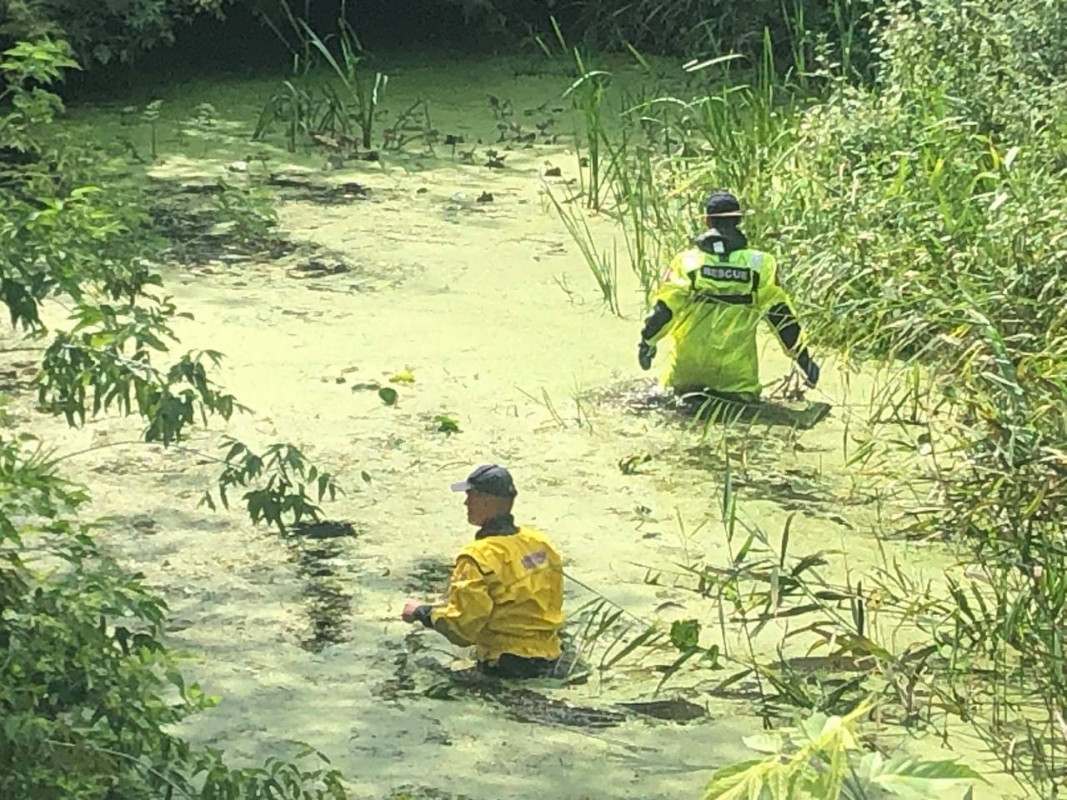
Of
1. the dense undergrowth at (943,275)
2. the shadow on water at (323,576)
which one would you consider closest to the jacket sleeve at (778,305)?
the dense undergrowth at (943,275)

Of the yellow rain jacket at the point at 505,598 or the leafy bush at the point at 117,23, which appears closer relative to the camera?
the yellow rain jacket at the point at 505,598

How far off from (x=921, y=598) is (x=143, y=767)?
2.12m

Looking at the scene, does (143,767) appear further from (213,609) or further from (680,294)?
(680,294)

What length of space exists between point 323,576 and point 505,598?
790 millimetres

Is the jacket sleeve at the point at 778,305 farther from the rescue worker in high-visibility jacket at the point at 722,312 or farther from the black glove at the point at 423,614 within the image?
the black glove at the point at 423,614

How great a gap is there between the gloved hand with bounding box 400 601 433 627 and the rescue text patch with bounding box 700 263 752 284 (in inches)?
73.5

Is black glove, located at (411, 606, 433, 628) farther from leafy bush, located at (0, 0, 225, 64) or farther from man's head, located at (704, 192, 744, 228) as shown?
leafy bush, located at (0, 0, 225, 64)

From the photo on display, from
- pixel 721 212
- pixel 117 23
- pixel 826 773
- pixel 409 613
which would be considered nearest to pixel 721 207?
pixel 721 212

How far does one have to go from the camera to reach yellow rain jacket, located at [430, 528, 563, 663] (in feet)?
13.9

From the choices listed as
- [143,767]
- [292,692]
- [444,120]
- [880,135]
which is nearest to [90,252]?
[143,767]

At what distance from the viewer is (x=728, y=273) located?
5.89 metres

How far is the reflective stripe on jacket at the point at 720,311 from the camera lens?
5.88m

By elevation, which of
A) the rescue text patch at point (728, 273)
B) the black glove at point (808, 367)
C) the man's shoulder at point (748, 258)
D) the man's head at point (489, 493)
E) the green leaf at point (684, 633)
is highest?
the man's shoulder at point (748, 258)

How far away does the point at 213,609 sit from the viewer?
15.3ft
